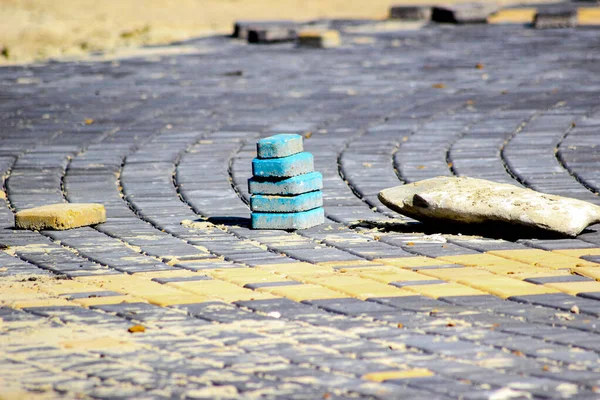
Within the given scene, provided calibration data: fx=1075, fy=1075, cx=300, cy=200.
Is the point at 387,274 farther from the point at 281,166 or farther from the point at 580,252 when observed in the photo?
the point at 281,166

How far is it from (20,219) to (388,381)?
3411 millimetres

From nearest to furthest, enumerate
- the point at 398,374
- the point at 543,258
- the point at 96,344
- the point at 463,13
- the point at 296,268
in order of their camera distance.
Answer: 1. the point at 398,374
2. the point at 96,344
3. the point at 296,268
4. the point at 543,258
5. the point at 463,13

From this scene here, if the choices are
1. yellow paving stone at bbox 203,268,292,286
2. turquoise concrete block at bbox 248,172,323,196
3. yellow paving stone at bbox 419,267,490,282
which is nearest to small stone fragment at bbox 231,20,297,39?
turquoise concrete block at bbox 248,172,323,196

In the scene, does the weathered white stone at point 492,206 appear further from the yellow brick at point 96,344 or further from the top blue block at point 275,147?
the yellow brick at point 96,344

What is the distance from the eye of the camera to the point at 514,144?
335 inches

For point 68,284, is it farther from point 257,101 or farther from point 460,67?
point 460,67

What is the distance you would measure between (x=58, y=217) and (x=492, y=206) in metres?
2.54

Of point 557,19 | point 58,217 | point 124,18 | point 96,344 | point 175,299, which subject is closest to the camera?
point 96,344

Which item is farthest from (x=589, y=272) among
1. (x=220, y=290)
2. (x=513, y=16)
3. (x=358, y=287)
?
(x=513, y=16)

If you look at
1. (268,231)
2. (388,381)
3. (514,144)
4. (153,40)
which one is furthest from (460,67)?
(388,381)

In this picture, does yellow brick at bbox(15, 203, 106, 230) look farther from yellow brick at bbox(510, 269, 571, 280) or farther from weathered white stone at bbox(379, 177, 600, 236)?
yellow brick at bbox(510, 269, 571, 280)

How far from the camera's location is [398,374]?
3.81 m

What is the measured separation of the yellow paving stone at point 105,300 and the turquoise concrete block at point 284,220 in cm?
157

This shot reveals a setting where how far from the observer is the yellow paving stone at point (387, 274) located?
5.14m
